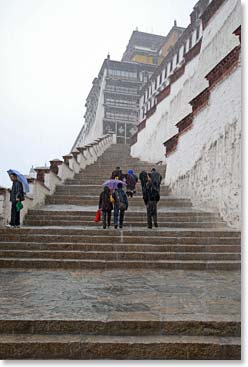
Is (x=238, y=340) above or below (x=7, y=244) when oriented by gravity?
below

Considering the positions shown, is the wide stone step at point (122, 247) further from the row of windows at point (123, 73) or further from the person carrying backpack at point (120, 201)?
the row of windows at point (123, 73)

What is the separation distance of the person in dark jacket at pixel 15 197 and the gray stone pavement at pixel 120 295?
194cm

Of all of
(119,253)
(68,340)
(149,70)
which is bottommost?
(68,340)

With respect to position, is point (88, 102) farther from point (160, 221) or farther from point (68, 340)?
point (68, 340)

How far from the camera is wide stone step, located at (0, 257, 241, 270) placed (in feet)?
22.0

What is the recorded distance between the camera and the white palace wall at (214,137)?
28.1ft

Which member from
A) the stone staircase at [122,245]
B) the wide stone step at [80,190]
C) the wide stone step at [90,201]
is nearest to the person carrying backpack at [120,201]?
the stone staircase at [122,245]

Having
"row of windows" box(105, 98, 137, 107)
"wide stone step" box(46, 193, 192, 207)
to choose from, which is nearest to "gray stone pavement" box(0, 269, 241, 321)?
"wide stone step" box(46, 193, 192, 207)

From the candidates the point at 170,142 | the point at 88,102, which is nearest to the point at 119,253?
the point at 170,142

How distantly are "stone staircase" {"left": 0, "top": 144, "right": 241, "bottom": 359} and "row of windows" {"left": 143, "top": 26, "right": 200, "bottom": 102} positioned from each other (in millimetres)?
13405

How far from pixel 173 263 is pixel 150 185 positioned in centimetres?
245

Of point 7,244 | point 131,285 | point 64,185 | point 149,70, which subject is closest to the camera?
point 131,285

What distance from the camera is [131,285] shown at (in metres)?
5.47

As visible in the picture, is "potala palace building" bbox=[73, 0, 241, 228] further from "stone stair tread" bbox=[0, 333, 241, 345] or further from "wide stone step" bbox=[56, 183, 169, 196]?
"stone stair tread" bbox=[0, 333, 241, 345]
